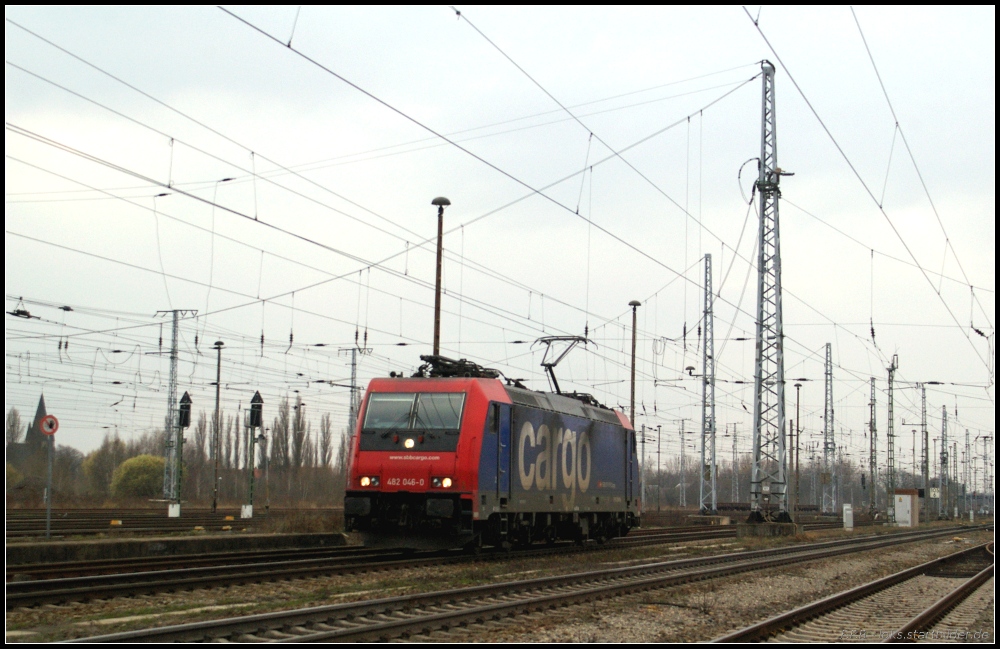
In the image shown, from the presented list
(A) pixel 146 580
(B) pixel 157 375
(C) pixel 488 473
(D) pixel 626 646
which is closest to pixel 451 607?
(D) pixel 626 646

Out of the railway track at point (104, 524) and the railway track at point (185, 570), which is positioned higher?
the railway track at point (185, 570)

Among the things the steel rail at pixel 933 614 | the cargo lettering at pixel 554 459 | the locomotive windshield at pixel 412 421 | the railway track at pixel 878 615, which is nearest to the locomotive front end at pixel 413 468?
the locomotive windshield at pixel 412 421

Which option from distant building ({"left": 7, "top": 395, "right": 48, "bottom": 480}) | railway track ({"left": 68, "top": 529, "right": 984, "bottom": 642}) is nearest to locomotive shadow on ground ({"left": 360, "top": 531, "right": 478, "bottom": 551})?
railway track ({"left": 68, "top": 529, "right": 984, "bottom": 642})

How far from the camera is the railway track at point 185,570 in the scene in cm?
1246

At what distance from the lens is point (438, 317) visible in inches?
1007

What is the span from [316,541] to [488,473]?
585cm

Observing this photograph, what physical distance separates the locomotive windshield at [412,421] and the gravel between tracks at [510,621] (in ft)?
8.51

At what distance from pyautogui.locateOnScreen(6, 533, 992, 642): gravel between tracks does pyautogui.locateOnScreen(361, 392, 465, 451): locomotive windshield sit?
2593mm

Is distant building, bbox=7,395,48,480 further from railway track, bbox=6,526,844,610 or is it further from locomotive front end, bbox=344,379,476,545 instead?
locomotive front end, bbox=344,379,476,545

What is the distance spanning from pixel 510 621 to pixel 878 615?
596 centimetres

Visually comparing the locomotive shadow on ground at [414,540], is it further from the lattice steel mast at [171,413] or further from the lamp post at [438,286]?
the lattice steel mast at [171,413]

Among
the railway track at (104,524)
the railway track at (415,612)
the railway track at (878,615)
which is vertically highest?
the railway track at (415,612)

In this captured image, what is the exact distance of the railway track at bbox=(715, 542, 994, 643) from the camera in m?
11.8

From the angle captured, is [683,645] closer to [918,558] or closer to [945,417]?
[918,558]
